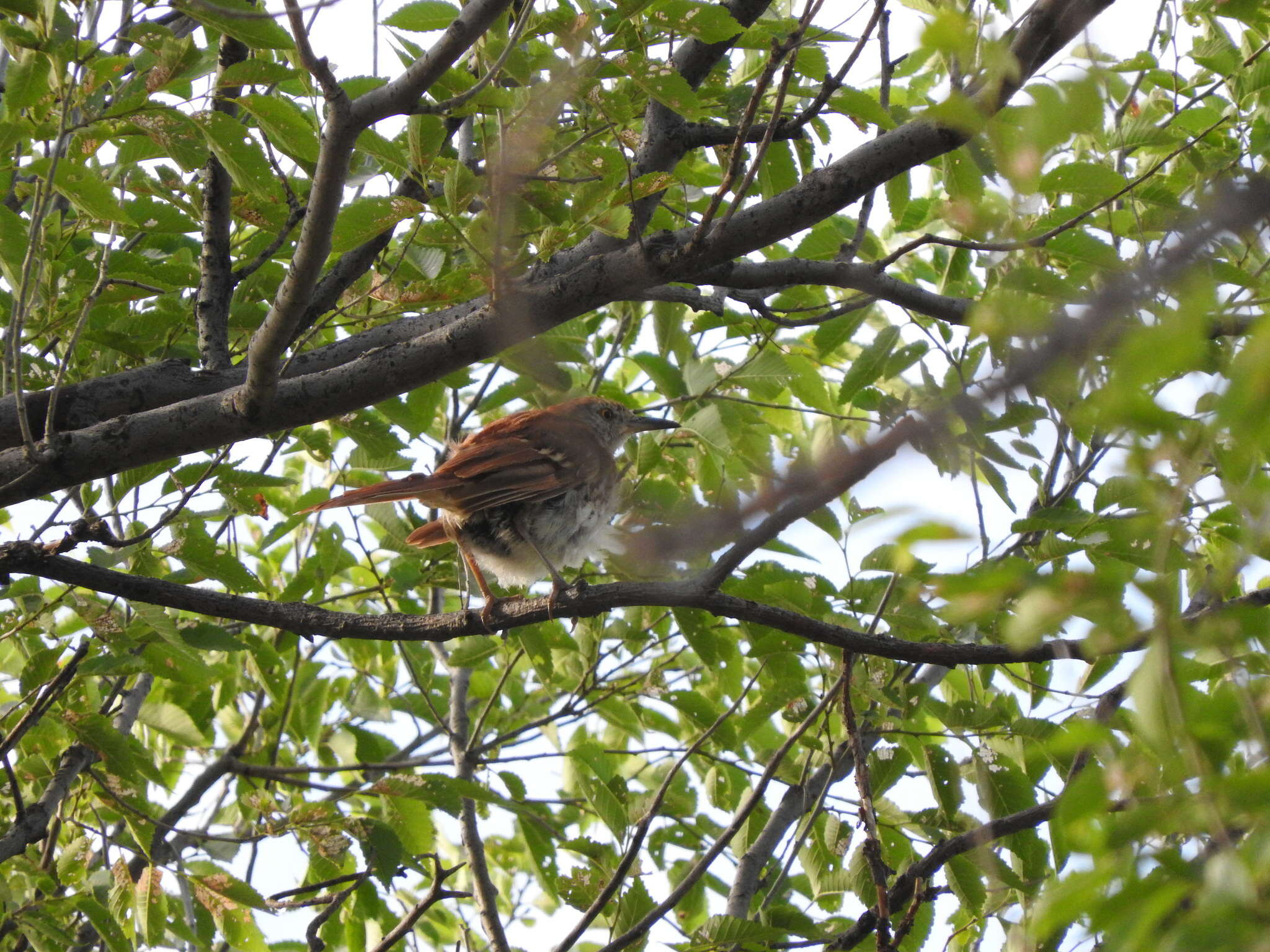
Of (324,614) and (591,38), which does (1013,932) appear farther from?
(591,38)

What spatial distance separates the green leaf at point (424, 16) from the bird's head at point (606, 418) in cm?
267

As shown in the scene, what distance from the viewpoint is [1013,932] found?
2689 millimetres

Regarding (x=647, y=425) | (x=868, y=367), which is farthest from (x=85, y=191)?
(x=647, y=425)

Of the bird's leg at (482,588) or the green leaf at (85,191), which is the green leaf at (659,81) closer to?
the green leaf at (85,191)

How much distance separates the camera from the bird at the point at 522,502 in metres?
4.70

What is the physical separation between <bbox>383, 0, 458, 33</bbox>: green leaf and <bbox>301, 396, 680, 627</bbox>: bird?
1.91m

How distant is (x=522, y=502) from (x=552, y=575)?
0.53 meters

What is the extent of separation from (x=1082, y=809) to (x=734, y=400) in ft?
12.0

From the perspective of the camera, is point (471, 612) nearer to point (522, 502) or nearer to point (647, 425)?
point (522, 502)

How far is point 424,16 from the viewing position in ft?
10.1

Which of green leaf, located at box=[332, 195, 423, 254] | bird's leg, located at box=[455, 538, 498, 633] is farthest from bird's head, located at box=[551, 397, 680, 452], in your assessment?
→ green leaf, located at box=[332, 195, 423, 254]

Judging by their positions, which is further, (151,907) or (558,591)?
(558,591)

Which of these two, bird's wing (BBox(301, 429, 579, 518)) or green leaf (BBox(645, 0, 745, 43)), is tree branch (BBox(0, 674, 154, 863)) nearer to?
bird's wing (BBox(301, 429, 579, 518))

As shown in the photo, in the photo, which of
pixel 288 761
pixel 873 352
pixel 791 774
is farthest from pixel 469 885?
A: pixel 873 352
